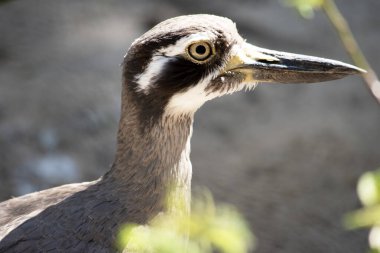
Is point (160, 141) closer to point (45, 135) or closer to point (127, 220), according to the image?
point (127, 220)

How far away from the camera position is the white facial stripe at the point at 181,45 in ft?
9.67

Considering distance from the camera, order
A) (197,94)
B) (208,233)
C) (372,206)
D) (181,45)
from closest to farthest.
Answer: (208,233)
(372,206)
(181,45)
(197,94)

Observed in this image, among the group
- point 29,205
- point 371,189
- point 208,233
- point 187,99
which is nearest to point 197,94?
point 187,99

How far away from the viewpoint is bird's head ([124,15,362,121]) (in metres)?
2.97

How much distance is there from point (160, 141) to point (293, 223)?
1.74 m

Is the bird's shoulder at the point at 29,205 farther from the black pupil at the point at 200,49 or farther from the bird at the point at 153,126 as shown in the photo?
the black pupil at the point at 200,49

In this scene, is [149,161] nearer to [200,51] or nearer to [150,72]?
[150,72]

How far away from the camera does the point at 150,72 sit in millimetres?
3002

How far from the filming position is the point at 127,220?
3.01 metres

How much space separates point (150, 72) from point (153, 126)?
22 centimetres

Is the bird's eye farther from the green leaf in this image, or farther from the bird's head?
the green leaf

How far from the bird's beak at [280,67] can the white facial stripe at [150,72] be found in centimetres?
27

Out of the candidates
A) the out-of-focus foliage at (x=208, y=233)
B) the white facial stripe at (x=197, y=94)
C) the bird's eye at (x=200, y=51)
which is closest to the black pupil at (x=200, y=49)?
the bird's eye at (x=200, y=51)

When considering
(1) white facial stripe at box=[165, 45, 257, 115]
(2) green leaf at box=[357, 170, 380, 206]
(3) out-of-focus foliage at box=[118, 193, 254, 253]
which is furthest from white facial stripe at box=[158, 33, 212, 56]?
(3) out-of-focus foliage at box=[118, 193, 254, 253]
